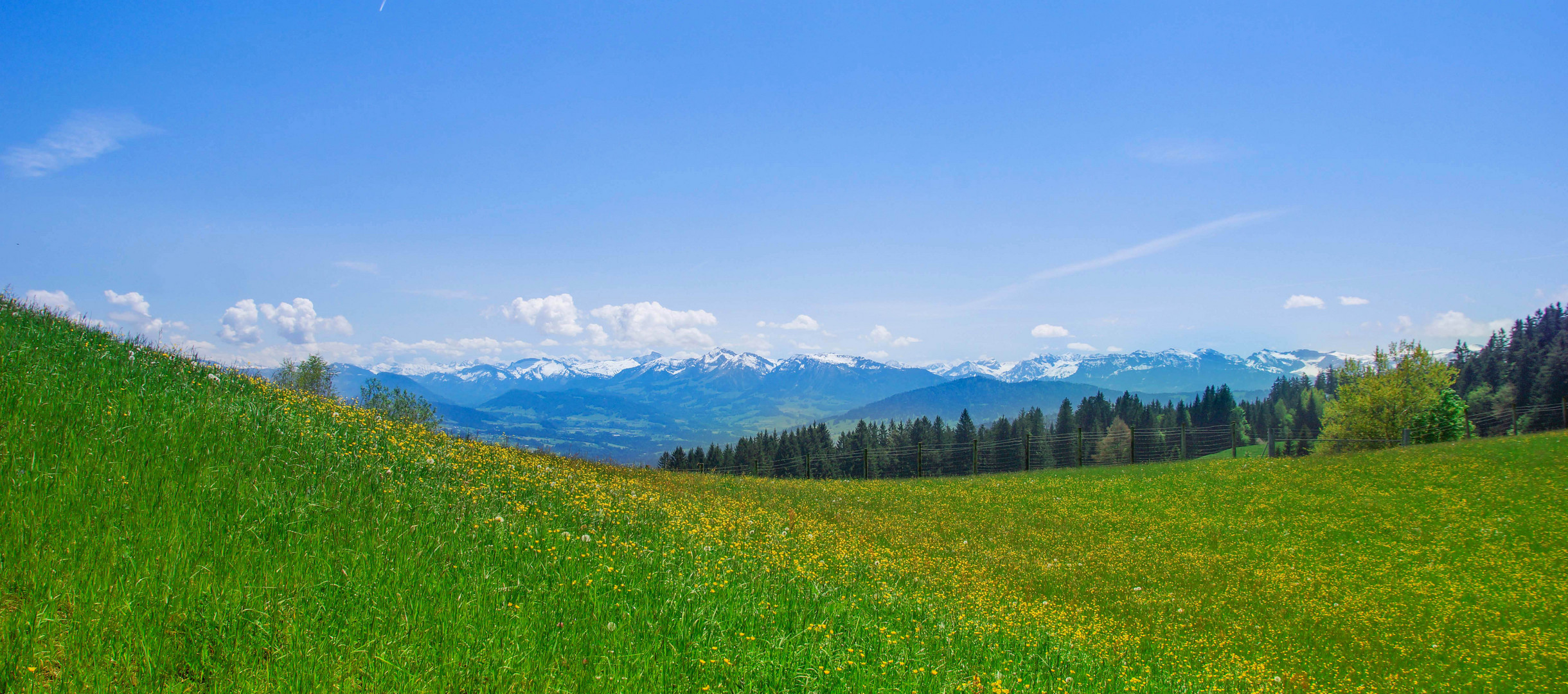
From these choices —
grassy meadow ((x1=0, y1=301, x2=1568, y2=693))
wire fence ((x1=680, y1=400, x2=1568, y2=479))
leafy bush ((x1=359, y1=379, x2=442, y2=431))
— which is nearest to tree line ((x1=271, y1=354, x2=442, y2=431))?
leafy bush ((x1=359, y1=379, x2=442, y2=431))

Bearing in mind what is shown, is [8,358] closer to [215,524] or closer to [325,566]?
[215,524]

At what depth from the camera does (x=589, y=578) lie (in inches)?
281

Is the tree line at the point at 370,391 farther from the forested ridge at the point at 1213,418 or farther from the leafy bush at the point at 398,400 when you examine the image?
the forested ridge at the point at 1213,418

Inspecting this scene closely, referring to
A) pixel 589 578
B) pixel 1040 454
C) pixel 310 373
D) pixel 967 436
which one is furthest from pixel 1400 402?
pixel 310 373

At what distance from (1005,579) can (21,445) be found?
1610 cm

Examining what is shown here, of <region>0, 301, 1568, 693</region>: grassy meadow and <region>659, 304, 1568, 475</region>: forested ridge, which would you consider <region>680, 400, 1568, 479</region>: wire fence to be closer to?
<region>659, 304, 1568, 475</region>: forested ridge

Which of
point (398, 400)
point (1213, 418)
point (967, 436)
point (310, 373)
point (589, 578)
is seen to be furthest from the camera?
point (1213, 418)

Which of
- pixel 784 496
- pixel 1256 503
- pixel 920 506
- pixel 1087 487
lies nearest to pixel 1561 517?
pixel 1256 503

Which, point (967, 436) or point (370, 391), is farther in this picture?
point (967, 436)

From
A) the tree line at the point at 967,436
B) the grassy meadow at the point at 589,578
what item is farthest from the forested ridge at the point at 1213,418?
the grassy meadow at the point at 589,578

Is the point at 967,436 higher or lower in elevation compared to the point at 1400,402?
lower

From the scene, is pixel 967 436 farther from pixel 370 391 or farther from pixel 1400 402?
pixel 370 391

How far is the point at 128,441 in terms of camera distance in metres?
7.07

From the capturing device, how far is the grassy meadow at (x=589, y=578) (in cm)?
478
